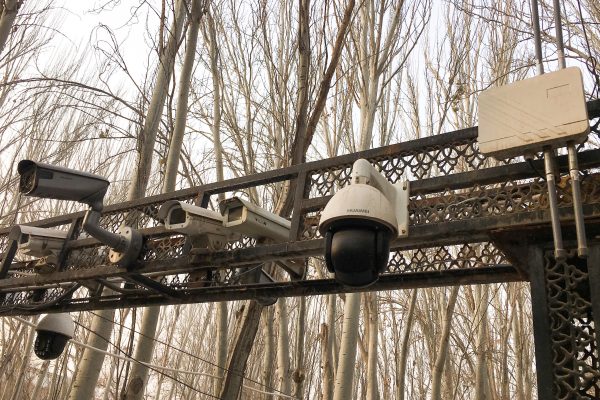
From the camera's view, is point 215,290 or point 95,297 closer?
point 215,290

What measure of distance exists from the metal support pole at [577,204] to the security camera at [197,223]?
50.8 inches

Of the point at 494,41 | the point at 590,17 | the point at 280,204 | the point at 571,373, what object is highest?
the point at 494,41

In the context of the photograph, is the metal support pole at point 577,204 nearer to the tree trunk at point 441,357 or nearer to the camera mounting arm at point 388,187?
the camera mounting arm at point 388,187

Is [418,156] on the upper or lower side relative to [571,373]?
upper

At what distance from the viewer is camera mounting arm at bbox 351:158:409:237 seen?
1.63 meters

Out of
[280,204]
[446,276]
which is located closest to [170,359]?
[280,204]

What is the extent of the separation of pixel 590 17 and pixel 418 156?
392 cm

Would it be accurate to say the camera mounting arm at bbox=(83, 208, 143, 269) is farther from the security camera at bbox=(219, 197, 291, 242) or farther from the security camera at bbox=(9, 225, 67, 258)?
the security camera at bbox=(9, 225, 67, 258)

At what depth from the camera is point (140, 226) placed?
9.00ft

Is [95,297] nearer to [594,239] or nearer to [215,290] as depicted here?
[215,290]

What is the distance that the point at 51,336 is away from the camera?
136 inches

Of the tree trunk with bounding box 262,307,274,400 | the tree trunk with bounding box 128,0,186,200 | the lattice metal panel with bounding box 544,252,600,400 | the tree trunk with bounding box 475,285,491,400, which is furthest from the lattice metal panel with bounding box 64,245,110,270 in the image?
the tree trunk with bounding box 475,285,491,400

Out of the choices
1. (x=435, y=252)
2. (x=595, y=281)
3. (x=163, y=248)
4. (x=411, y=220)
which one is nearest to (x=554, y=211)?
(x=595, y=281)

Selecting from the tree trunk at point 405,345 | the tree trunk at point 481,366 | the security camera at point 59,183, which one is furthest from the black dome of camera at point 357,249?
the tree trunk at point 481,366
